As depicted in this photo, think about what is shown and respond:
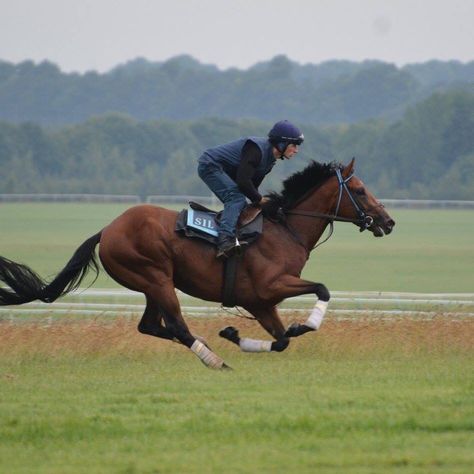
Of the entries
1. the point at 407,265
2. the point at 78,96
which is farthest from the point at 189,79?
the point at 407,265

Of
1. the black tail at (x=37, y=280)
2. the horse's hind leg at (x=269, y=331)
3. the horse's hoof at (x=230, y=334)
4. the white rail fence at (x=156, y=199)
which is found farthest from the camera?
the white rail fence at (x=156, y=199)

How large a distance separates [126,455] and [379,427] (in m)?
1.65

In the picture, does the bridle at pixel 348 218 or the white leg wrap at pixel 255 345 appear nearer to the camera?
the white leg wrap at pixel 255 345

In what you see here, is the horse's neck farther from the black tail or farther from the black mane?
the black tail

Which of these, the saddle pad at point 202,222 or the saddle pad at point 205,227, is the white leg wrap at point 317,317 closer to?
the saddle pad at point 205,227

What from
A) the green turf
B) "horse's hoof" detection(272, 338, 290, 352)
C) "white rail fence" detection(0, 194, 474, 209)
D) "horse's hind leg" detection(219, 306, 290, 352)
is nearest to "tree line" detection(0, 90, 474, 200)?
"white rail fence" detection(0, 194, 474, 209)

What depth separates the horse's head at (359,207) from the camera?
12.2 meters

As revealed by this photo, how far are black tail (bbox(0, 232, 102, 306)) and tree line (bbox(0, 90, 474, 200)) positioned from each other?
40.5 metres

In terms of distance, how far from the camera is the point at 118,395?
9875mm

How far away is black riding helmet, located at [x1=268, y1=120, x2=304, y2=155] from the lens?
38.6ft

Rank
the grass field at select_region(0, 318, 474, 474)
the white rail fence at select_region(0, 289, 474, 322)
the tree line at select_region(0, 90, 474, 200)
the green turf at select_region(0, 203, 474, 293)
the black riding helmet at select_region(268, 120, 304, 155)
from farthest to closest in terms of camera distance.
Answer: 1. the tree line at select_region(0, 90, 474, 200)
2. the green turf at select_region(0, 203, 474, 293)
3. the white rail fence at select_region(0, 289, 474, 322)
4. the black riding helmet at select_region(268, 120, 304, 155)
5. the grass field at select_region(0, 318, 474, 474)

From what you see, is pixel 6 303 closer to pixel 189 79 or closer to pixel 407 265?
pixel 407 265

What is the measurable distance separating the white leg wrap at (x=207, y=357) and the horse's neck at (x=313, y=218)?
50.9 inches

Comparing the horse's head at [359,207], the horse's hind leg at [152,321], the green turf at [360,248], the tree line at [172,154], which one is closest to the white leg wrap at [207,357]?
the horse's hind leg at [152,321]
